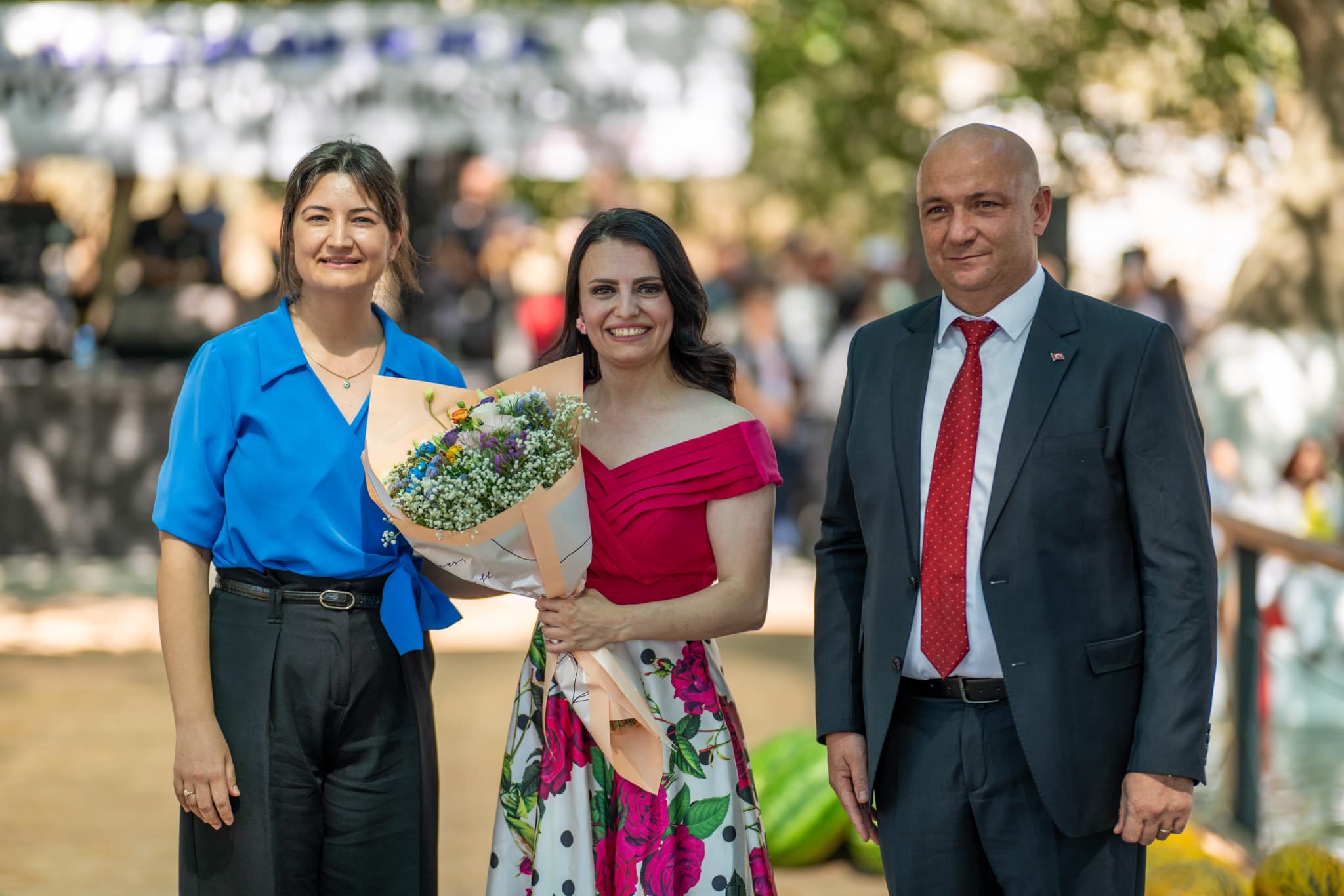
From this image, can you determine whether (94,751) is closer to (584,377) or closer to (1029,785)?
(584,377)

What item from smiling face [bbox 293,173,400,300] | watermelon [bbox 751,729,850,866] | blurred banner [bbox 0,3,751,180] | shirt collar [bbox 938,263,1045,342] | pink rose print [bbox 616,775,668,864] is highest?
blurred banner [bbox 0,3,751,180]

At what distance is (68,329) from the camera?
42.6ft

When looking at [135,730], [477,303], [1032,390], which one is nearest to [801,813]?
[1032,390]

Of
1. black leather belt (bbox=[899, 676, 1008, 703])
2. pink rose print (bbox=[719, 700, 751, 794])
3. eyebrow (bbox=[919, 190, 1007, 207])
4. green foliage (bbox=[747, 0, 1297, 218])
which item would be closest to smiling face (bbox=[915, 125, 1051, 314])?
eyebrow (bbox=[919, 190, 1007, 207])

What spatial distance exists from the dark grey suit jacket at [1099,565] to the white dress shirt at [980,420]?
4cm

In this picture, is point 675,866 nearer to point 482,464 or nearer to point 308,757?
point 308,757

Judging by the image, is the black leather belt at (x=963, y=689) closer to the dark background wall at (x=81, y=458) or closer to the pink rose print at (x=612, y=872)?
the pink rose print at (x=612, y=872)

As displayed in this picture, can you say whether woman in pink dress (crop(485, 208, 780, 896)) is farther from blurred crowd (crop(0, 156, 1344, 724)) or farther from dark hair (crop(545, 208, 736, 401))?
blurred crowd (crop(0, 156, 1344, 724))

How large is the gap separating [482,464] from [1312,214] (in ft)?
33.3

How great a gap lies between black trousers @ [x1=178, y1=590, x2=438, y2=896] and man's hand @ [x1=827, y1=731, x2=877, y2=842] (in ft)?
2.94

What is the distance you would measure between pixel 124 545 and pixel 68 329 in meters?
2.20

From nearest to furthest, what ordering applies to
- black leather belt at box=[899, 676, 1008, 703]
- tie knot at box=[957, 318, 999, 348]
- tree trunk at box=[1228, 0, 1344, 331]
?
1. black leather belt at box=[899, 676, 1008, 703]
2. tie knot at box=[957, 318, 999, 348]
3. tree trunk at box=[1228, 0, 1344, 331]

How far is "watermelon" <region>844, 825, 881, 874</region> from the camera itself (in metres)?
5.42

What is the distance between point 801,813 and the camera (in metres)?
5.43
